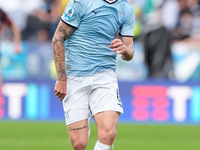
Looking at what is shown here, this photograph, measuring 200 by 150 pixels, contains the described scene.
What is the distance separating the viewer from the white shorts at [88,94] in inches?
225

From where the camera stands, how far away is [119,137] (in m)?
10.1

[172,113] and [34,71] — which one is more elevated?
[34,71]

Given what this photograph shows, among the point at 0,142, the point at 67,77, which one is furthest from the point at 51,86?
the point at 67,77

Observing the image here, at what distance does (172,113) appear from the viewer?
40.9 ft

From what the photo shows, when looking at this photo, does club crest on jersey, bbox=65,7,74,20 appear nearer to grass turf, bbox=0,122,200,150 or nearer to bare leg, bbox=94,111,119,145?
bare leg, bbox=94,111,119,145

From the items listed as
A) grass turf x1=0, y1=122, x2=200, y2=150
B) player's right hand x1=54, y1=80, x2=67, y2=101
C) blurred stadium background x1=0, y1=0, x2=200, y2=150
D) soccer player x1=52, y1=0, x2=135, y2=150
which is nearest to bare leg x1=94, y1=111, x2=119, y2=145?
soccer player x1=52, y1=0, x2=135, y2=150

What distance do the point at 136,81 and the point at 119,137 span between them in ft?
9.61

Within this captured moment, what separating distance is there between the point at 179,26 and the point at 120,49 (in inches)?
395

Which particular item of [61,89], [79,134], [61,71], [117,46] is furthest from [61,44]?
[79,134]

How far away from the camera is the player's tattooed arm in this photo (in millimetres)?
5617

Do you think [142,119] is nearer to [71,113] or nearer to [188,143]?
[188,143]

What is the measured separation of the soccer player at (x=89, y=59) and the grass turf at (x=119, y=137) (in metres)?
2.84

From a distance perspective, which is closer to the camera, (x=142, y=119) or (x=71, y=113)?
(x=71, y=113)

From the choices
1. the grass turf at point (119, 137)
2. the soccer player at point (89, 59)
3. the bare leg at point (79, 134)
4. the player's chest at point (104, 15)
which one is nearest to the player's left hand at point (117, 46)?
the soccer player at point (89, 59)
